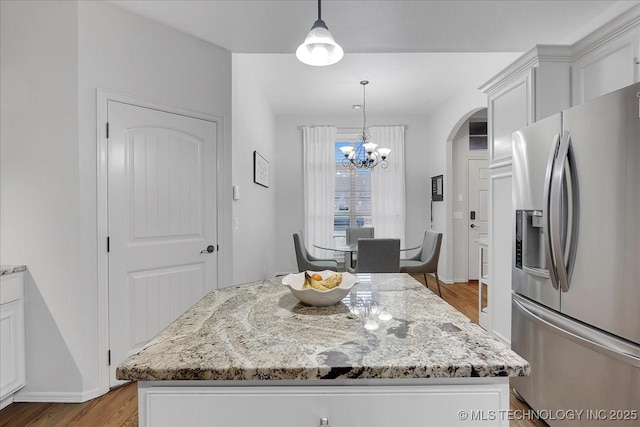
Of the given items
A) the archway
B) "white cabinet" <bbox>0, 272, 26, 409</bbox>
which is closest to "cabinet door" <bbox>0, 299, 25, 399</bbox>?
"white cabinet" <bbox>0, 272, 26, 409</bbox>

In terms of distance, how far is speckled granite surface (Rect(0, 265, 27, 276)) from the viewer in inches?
77.0

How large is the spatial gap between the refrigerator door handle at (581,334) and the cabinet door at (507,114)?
1.05 meters

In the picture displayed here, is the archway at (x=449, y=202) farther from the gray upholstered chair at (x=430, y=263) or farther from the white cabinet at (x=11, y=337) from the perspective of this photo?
the white cabinet at (x=11, y=337)

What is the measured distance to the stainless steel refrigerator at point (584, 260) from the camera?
1332 mm

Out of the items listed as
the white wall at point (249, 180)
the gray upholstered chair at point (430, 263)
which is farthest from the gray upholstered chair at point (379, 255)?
the white wall at point (249, 180)

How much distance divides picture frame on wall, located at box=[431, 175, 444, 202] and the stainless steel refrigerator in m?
3.52

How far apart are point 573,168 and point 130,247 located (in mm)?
2587

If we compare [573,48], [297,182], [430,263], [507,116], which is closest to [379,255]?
[430,263]

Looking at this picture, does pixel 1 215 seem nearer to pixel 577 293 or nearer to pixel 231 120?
pixel 231 120

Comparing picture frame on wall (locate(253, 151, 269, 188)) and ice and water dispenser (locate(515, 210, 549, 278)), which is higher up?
picture frame on wall (locate(253, 151, 269, 188))

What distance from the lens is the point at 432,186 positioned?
5.84m

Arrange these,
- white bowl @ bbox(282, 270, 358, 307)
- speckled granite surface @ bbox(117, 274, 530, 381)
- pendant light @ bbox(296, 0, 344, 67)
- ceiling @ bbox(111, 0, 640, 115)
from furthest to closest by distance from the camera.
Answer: ceiling @ bbox(111, 0, 640, 115)
pendant light @ bbox(296, 0, 344, 67)
white bowl @ bbox(282, 270, 358, 307)
speckled granite surface @ bbox(117, 274, 530, 381)

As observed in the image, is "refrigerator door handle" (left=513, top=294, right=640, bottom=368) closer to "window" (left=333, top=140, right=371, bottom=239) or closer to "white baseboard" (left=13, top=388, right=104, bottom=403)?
"white baseboard" (left=13, top=388, right=104, bottom=403)

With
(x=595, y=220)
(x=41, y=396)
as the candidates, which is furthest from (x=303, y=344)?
(x=41, y=396)
